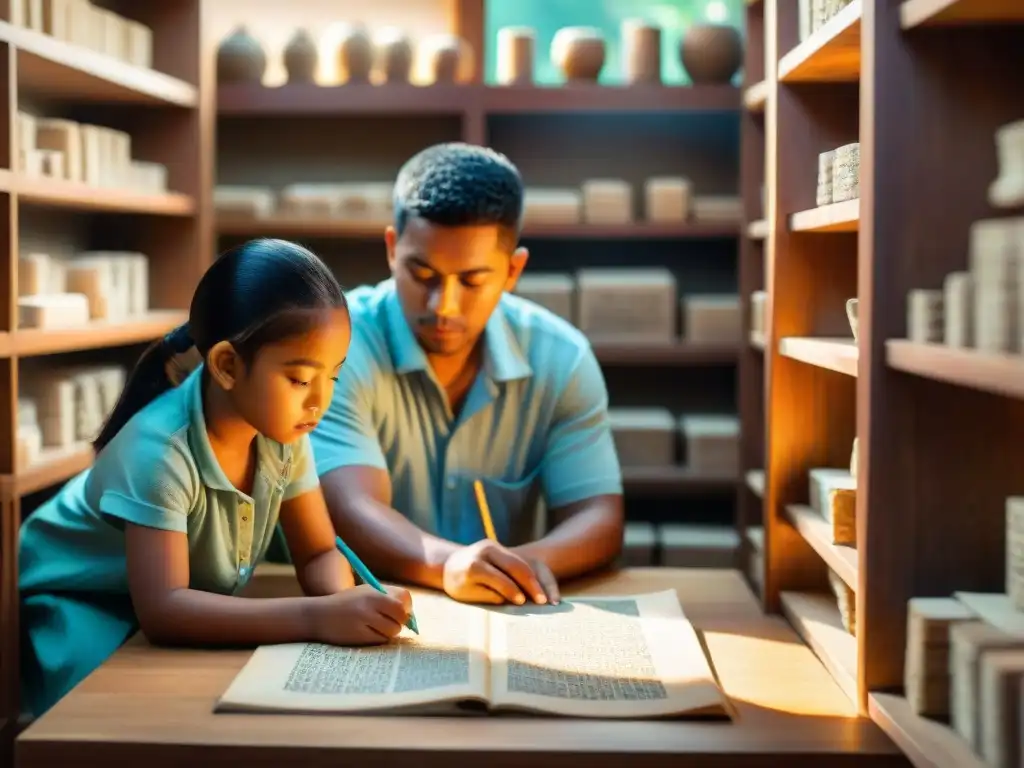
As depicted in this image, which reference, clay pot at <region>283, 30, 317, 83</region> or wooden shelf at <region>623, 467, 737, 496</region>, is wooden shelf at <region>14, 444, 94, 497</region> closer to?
clay pot at <region>283, 30, 317, 83</region>

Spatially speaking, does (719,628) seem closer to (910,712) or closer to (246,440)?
(910,712)

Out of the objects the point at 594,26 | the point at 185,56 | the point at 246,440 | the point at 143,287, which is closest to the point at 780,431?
the point at 246,440

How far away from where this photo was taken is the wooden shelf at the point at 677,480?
3721 millimetres

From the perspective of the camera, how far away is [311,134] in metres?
4.11

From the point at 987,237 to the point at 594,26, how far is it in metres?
3.18

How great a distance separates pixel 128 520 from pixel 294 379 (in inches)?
10.5

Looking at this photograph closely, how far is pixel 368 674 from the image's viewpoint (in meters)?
1.39

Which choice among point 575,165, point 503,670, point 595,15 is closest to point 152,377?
point 503,670

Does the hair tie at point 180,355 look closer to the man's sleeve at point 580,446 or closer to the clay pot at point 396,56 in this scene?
the man's sleeve at point 580,446

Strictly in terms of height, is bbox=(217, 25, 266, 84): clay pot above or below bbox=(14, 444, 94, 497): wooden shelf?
above

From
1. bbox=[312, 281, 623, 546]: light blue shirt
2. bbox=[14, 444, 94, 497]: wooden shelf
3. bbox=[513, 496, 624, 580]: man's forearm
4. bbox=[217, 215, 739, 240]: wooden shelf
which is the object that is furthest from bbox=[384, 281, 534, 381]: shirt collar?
bbox=[217, 215, 739, 240]: wooden shelf

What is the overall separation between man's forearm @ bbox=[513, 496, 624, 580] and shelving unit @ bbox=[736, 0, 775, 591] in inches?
58.8

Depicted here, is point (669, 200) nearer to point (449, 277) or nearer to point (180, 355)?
point (449, 277)

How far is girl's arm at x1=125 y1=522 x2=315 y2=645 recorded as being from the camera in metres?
1.50
